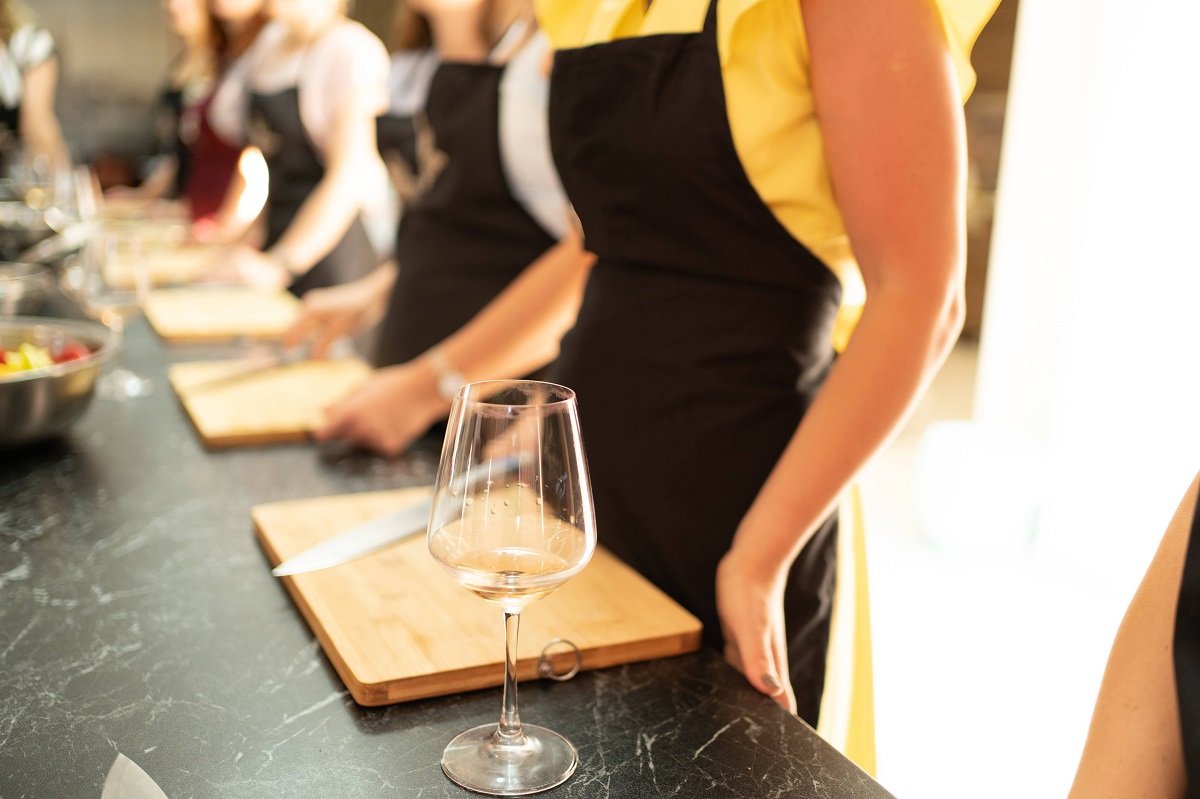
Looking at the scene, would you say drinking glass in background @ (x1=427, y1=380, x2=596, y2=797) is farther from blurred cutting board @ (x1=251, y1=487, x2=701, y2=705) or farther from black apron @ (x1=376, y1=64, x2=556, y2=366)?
black apron @ (x1=376, y1=64, x2=556, y2=366)

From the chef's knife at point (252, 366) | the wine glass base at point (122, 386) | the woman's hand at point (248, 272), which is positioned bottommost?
the woman's hand at point (248, 272)

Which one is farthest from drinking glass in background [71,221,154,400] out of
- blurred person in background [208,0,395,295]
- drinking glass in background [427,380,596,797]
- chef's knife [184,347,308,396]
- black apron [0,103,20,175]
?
black apron [0,103,20,175]

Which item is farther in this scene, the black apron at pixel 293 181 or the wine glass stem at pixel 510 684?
the black apron at pixel 293 181

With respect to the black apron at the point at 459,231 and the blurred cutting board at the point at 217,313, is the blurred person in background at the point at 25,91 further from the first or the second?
the black apron at the point at 459,231

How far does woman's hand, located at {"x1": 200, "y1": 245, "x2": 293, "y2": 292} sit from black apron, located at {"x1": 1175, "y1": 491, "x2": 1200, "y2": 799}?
220cm

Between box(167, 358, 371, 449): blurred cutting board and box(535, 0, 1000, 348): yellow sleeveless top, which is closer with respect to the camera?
box(535, 0, 1000, 348): yellow sleeveless top

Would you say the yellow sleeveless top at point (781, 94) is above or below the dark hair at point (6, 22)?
above

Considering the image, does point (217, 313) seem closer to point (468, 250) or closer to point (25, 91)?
point (468, 250)

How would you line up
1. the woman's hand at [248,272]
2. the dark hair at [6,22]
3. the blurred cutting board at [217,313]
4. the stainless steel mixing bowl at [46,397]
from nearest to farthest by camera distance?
1. the stainless steel mixing bowl at [46,397]
2. the blurred cutting board at [217,313]
3. the woman's hand at [248,272]
4. the dark hair at [6,22]

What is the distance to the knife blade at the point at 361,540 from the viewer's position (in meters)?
0.97

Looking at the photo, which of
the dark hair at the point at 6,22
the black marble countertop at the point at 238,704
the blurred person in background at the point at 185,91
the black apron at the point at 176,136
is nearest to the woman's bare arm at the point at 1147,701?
the black marble countertop at the point at 238,704

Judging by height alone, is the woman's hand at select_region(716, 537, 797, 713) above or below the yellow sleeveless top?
below

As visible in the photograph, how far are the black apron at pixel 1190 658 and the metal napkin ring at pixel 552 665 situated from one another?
421 millimetres

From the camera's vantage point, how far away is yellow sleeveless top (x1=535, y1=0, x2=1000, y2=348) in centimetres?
96
